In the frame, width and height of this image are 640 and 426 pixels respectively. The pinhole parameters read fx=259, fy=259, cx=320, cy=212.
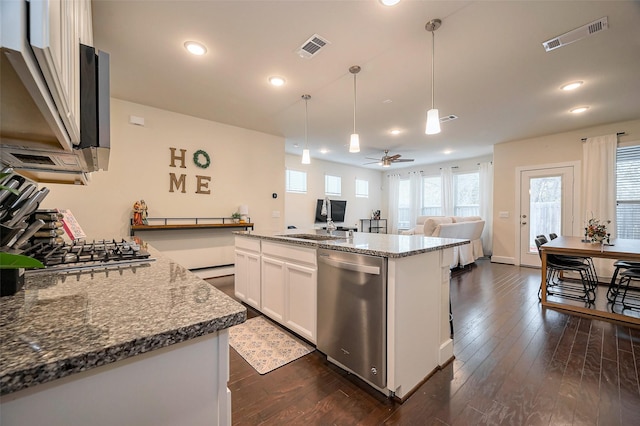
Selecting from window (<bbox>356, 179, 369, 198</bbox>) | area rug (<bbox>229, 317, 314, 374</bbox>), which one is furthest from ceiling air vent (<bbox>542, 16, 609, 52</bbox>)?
window (<bbox>356, 179, 369, 198</bbox>)

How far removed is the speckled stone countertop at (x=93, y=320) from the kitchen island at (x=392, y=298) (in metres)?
1.11

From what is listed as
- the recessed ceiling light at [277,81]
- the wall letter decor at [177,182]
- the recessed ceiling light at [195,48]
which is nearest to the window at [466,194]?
the recessed ceiling light at [277,81]

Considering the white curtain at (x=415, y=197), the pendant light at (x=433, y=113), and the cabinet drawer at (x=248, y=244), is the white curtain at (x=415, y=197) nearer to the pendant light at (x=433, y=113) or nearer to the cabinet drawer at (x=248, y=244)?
the pendant light at (x=433, y=113)

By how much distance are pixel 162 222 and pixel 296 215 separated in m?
3.63

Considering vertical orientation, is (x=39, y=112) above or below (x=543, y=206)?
above

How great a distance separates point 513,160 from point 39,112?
6.93 meters

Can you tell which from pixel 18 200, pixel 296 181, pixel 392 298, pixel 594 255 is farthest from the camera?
pixel 296 181

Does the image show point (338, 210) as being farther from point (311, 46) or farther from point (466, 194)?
point (311, 46)

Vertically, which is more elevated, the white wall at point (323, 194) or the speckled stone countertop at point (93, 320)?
the white wall at point (323, 194)

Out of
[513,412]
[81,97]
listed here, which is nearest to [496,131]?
[513,412]

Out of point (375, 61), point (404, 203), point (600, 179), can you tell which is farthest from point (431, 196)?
point (375, 61)

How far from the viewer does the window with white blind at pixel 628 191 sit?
424 centimetres

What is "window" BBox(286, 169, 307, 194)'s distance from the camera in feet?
22.9

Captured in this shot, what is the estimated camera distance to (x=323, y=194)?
773 cm
